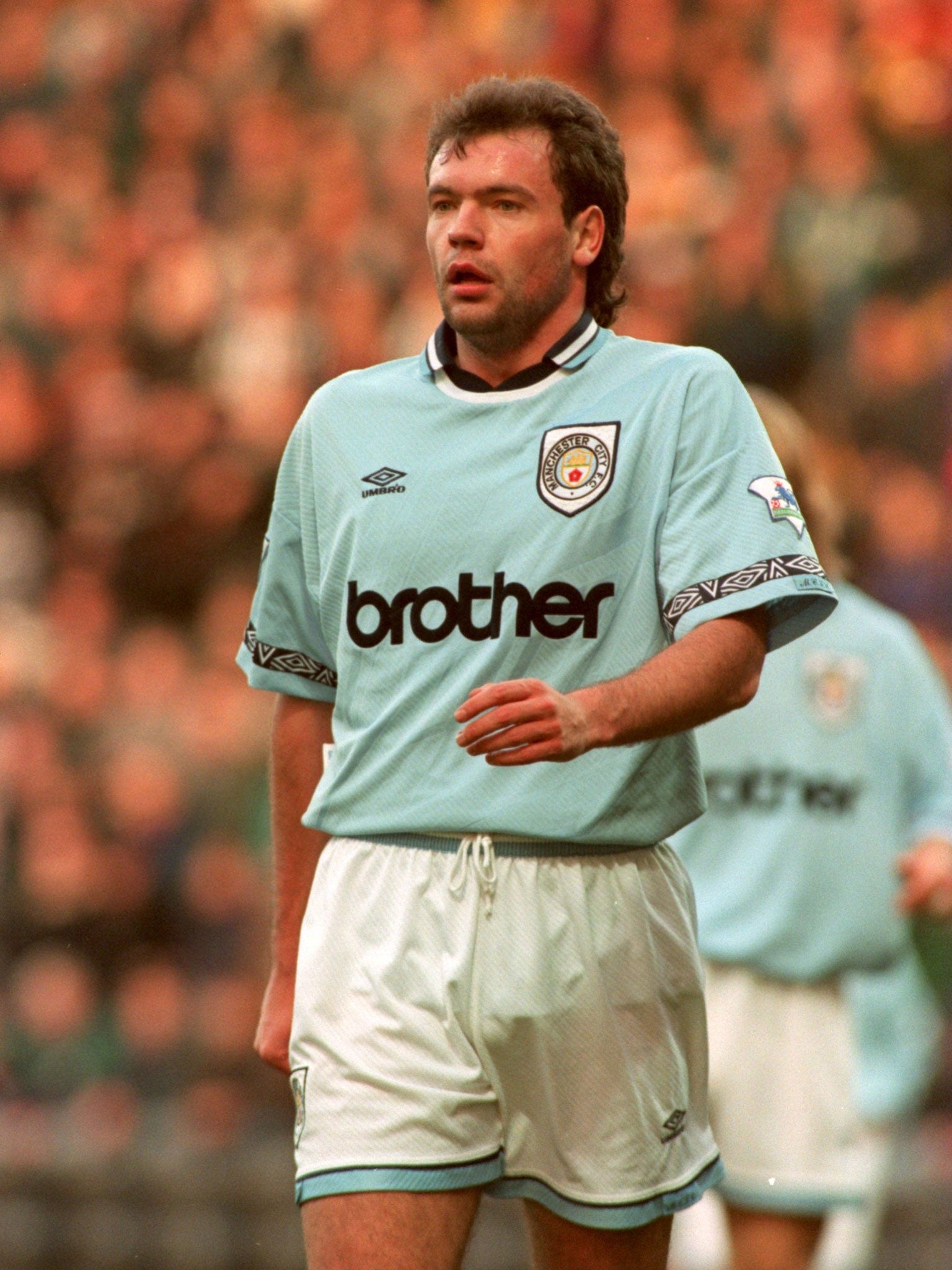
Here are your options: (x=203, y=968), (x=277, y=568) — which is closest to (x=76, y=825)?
(x=203, y=968)

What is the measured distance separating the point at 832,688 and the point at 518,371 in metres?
1.97

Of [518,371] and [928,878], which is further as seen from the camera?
[928,878]

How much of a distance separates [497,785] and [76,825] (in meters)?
5.16

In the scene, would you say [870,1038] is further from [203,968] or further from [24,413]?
[24,413]

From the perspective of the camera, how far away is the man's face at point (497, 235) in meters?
2.84

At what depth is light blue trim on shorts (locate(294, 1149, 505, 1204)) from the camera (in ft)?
8.79

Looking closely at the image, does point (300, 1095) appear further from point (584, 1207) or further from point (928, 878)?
point (928, 878)

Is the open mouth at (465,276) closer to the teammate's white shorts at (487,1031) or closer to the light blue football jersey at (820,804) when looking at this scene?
the teammate's white shorts at (487,1031)

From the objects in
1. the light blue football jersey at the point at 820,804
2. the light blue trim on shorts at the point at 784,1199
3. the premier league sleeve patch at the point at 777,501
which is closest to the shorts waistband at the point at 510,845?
the premier league sleeve patch at the point at 777,501

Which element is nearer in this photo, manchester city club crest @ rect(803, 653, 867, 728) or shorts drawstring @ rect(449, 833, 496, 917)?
shorts drawstring @ rect(449, 833, 496, 917)

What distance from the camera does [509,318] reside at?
2.86 metres

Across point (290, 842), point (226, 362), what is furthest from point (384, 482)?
point (226, 362)

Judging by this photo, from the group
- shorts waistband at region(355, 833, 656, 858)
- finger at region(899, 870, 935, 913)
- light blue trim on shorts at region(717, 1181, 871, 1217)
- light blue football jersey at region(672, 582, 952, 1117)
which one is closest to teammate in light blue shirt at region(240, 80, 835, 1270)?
shorts waistband at region(355, 833, 656, 858)

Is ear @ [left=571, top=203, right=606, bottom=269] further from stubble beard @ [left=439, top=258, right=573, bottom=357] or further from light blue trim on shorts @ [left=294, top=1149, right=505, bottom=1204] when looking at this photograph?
light blue trim on shorts @ [left=294, top=1149, right=505, bottom=1204]
